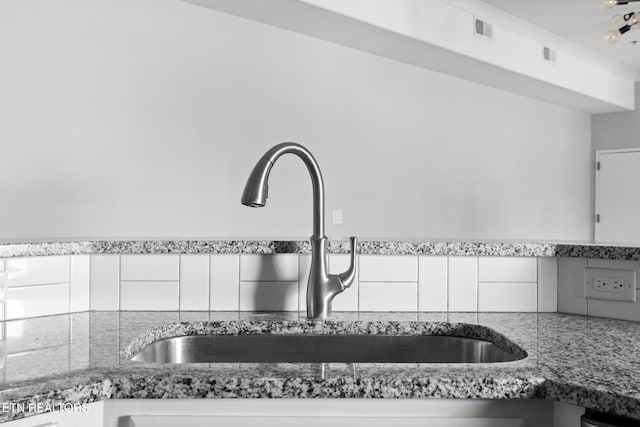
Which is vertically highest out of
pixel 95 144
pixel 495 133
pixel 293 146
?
pixel 495 133

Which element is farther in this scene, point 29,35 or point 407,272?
point 29,35

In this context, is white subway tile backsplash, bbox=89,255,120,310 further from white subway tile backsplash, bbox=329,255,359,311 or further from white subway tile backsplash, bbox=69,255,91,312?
white subway tile backsplash, bbox=329,255,359,311

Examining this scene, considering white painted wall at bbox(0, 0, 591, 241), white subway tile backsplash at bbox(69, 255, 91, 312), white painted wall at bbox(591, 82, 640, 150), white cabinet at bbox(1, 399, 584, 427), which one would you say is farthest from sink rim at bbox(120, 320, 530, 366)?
white painted wall at bbox(591, 82, 640, 150)

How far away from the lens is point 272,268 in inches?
56.2

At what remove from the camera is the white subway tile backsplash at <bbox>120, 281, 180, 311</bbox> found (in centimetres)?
140

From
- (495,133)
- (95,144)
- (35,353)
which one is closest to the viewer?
(35,353)

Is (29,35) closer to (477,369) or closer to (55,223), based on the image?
(55,223)

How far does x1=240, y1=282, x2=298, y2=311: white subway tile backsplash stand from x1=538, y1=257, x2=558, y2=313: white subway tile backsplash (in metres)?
0.60

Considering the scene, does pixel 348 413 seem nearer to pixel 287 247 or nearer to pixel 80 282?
pixel 287 247

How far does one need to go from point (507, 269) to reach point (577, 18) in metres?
4.17

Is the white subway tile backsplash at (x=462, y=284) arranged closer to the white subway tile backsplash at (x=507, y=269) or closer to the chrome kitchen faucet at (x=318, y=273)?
the white subway tile backsplash at (x=507, y=269)

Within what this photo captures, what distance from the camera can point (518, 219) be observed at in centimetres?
602

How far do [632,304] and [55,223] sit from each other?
129 inches

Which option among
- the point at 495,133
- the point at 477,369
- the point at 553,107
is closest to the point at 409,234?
the point at 495,133
